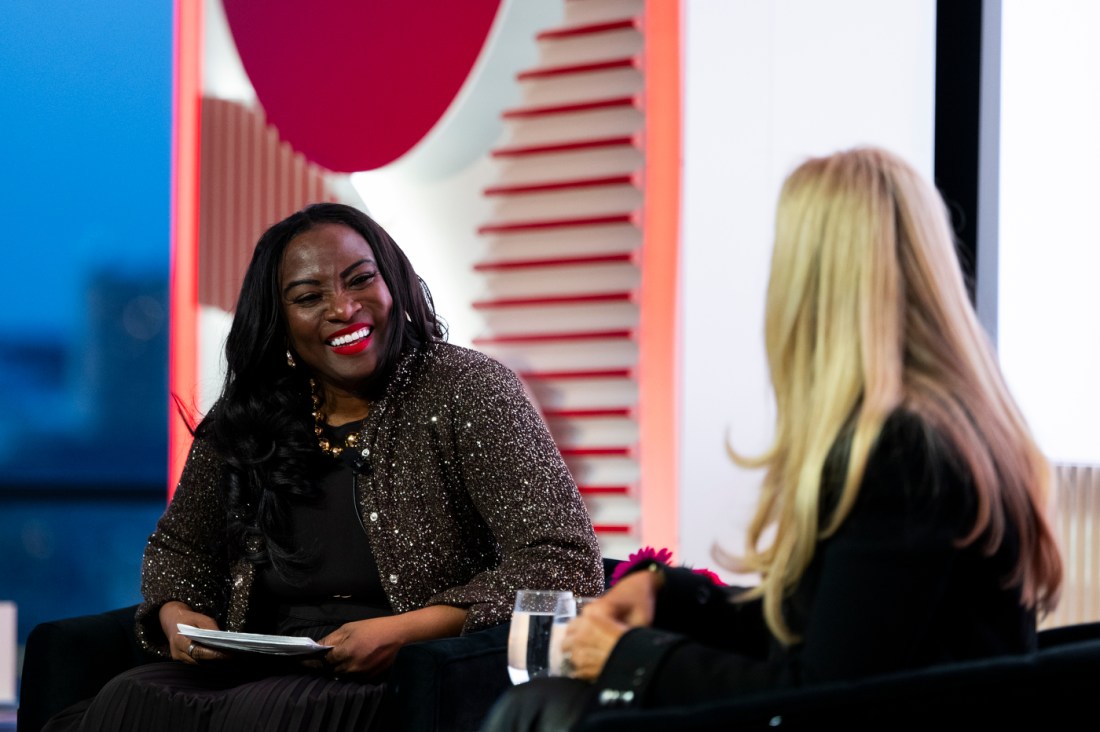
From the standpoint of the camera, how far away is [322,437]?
8.16ft

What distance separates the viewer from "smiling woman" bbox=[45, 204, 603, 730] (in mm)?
2215

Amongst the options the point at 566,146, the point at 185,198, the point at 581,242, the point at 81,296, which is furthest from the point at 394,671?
the point at 81,296

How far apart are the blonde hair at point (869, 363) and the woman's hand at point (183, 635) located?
49.8 inches

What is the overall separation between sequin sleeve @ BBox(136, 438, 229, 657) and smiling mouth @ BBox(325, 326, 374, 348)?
362 millimetres

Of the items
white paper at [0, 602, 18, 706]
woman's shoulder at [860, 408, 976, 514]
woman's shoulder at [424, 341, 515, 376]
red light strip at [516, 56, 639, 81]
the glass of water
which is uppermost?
red light strip at [516, 56, 639, 81]

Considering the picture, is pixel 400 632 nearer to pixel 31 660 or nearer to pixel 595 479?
pixel 31 660

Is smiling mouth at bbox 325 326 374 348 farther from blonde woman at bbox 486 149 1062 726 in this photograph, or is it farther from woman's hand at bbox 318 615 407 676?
blonde woman at bbox 486 149 1062 726

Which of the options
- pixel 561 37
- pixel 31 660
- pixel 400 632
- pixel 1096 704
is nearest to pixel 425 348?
pixel 400 632

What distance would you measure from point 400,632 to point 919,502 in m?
1.18

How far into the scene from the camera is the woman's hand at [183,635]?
7.51ft

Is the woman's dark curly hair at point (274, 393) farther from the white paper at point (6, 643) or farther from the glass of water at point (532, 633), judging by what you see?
the white paper at point (6, 643)

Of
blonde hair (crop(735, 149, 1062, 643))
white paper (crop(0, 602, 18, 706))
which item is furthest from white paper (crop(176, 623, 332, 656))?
white paper (crop(0, 602, 18, 706))

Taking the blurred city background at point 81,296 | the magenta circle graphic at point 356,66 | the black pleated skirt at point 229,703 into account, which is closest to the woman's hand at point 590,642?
the black pleated skirt at point 229,703

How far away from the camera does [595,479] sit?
11.2 ft
